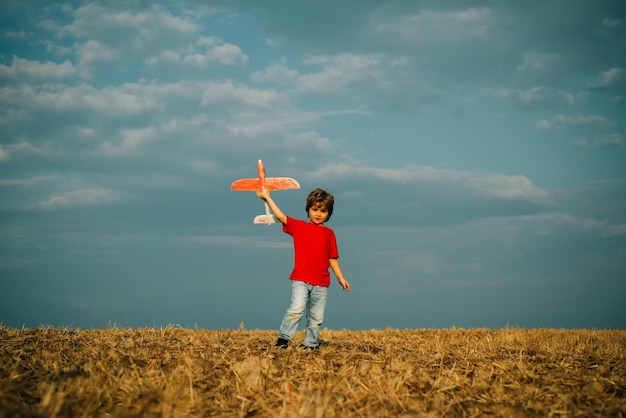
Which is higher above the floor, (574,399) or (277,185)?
(277,185)

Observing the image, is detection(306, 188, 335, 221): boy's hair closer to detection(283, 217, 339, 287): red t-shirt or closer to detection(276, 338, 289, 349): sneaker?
detection(283, 217, 339, 287): red t-shirt

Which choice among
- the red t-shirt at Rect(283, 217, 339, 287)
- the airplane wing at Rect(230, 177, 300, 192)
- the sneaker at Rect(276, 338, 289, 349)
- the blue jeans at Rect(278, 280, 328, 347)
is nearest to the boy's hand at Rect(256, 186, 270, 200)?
the airplane wing at Rect(230, 177, 300, 192)

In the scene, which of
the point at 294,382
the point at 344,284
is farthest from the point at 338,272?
→ the point at 294,382

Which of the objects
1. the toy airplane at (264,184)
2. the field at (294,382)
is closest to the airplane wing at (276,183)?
the toy airplane at (264,184)

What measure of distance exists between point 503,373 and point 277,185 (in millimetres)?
4126

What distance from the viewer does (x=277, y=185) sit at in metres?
8.52

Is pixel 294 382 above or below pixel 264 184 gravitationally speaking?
below

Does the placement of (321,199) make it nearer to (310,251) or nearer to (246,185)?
(310,251)

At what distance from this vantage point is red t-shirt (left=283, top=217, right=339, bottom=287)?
7.98 m

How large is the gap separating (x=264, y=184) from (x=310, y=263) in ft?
4.37

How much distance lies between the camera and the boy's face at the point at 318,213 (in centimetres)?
819

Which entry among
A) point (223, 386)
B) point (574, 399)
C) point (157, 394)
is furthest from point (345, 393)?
point (574, 399)

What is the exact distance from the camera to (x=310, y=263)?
7992mm

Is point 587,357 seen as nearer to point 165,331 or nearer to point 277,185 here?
point 277,185
